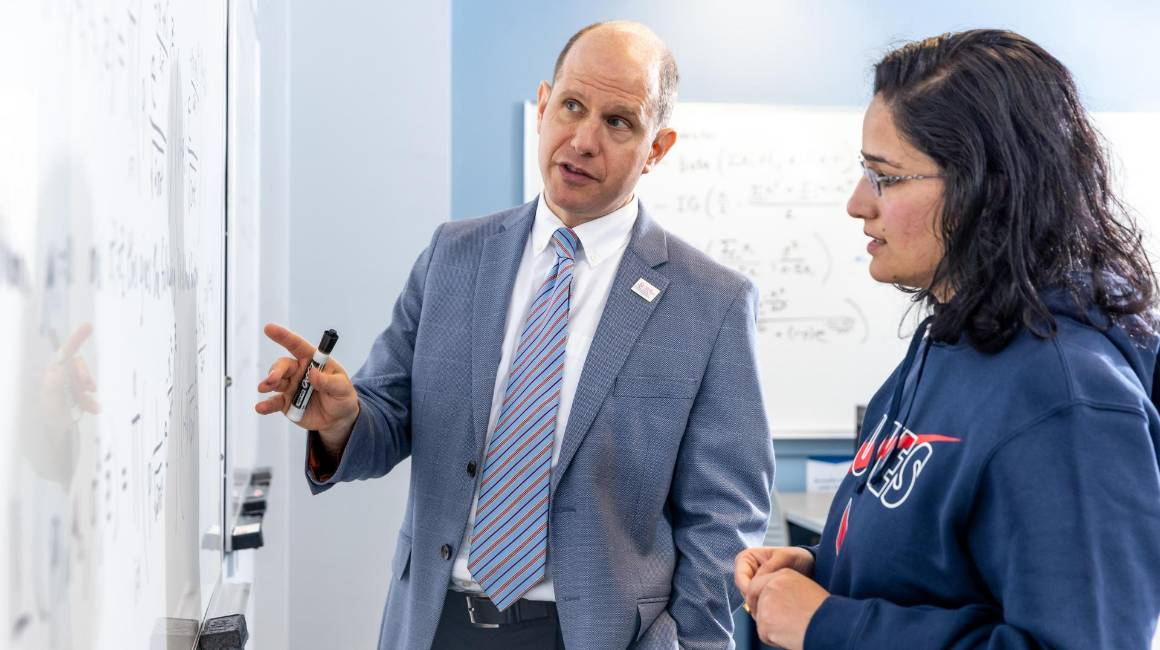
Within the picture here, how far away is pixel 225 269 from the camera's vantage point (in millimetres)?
1462

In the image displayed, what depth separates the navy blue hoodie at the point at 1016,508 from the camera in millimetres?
802

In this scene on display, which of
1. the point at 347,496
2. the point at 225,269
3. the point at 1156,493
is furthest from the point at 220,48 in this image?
the point at 347,496

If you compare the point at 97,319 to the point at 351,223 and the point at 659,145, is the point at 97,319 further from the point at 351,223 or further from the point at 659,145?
the point at 351,223

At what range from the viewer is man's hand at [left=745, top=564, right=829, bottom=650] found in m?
1.00

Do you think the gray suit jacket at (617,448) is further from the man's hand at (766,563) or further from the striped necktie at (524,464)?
the man's hand at (766,563)

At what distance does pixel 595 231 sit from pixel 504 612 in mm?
600

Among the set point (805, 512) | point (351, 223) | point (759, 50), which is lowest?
point (805, 512)

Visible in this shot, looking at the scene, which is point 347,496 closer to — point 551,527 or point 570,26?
point 551,527

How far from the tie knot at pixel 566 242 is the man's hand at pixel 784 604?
661 mm

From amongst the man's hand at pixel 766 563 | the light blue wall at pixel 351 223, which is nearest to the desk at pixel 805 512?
the light blue wall at pixel 351 223

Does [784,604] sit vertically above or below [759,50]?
below

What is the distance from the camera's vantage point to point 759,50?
12.5 feet

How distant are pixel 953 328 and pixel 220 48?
3.33ft

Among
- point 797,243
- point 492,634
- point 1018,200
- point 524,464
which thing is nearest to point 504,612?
point 492,634
